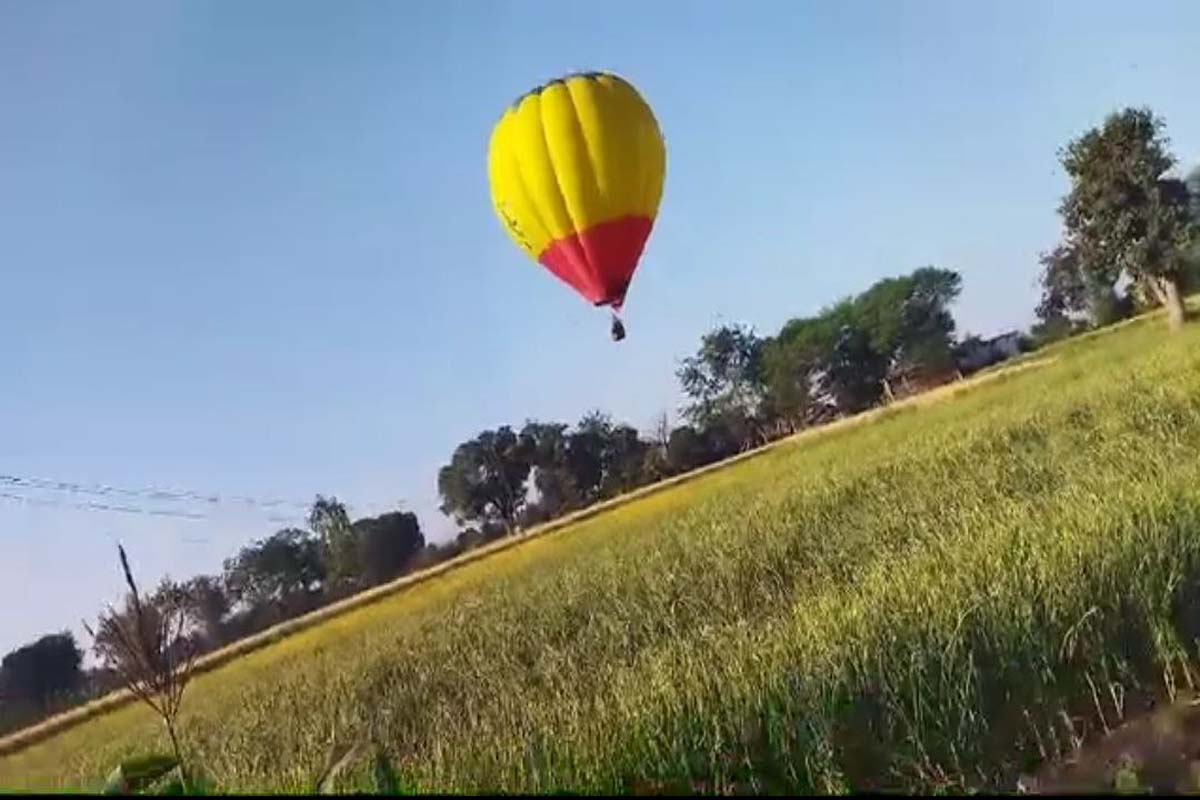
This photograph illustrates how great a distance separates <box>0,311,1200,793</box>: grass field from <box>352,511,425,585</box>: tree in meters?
56.4

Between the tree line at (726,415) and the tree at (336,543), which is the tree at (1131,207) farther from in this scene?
the tree at (336,543)

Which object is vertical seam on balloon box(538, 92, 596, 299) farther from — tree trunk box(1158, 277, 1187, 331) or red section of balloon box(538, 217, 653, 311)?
tree trunk box(1158, 277, 1187, 331)

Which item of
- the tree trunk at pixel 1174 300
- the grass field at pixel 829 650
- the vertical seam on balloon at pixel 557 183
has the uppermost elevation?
the vertical seam on balloon at pixel 557 183

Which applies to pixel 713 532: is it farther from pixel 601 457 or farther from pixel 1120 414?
pixel 601 457

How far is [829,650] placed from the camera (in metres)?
7.06

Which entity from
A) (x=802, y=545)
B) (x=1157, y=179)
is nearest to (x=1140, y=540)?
(x=802, y=545)

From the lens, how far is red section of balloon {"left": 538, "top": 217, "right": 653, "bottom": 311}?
12977 millimetres

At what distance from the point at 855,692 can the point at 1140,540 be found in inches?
87.7

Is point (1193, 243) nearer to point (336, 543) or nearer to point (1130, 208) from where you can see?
point (1130, 208)

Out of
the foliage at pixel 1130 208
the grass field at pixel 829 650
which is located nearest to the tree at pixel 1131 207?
the foliage at pixel 1130 208

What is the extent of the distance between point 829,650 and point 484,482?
81.8 meters

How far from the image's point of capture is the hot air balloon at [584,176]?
12.8 metres

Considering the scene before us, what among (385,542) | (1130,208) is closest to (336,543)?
(385,542)

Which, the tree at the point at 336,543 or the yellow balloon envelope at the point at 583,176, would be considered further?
the tree at the point at 336,543
